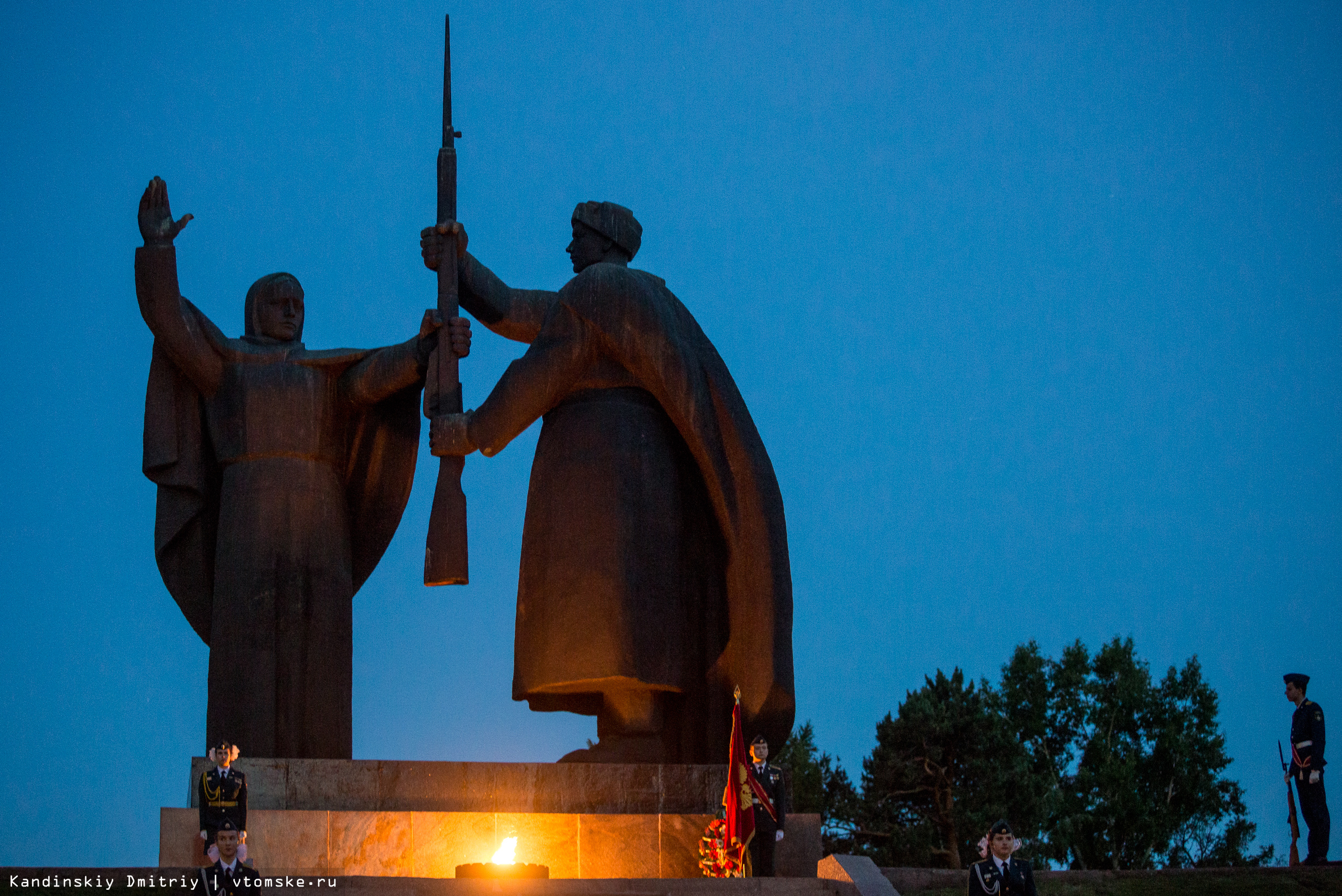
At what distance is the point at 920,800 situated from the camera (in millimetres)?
25781

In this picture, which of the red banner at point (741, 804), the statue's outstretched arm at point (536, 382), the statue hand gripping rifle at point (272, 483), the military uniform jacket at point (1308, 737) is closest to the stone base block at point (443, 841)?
the red banner at point (741, 804)

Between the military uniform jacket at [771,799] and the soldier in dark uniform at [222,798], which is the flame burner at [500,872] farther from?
the military uniform jacket at [771,799]

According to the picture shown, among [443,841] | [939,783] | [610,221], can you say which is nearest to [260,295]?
[610,221]

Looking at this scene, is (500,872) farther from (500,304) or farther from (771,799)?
(500,304)

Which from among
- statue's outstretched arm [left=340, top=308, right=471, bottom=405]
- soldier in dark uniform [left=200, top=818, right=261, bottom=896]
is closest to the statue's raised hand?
statue's outstretched arm [left=340, top=308, right=471, bottom=405]

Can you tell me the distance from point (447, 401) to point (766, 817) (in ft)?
11.1

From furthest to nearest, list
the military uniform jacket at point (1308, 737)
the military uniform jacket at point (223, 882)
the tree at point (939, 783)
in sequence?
the tree at point (939, 783) → the military uniform jacket at point (1308, 737) → the military uniform jacket at point (223, 882)

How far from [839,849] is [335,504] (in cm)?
1526

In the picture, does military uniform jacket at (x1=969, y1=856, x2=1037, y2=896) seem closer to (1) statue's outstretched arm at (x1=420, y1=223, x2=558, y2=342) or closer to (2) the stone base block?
(2) the stone base block

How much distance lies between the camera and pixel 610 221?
11.8 metres

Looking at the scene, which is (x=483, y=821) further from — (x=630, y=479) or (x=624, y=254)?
(x=624, y=254)

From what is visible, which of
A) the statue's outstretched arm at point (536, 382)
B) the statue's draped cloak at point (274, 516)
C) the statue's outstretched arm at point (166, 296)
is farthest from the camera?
the statue's outstretched arm at point (166, 296)

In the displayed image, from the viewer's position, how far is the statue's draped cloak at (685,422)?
10781mm

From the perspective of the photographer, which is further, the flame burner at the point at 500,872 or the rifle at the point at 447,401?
the rifle at the point at 447,401
